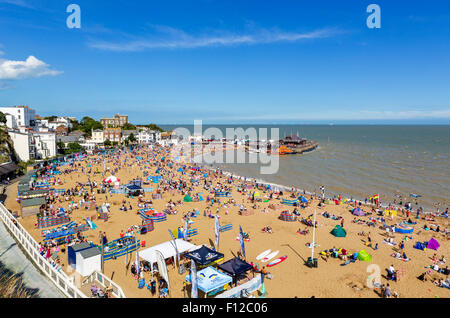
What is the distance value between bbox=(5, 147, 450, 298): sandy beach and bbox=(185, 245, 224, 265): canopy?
3.87 feet

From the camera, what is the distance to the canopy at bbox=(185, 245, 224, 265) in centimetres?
1270

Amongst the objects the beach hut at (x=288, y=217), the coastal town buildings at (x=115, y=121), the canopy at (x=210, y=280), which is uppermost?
the coastal town buildings at (x=115, y=121)

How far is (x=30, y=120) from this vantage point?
78562 millimetres

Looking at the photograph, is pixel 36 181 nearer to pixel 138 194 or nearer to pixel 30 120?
pixel 138 194

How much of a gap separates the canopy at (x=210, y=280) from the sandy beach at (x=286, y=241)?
1143 millimetres

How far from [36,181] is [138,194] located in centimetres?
1281

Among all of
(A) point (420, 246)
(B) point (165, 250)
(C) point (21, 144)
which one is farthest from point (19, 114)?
(A) point (420, 246)

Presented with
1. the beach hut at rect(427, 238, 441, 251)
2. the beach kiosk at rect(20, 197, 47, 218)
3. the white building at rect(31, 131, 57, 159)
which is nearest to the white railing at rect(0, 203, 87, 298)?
the beach kiosk at rect(20, 197, 47, 218)

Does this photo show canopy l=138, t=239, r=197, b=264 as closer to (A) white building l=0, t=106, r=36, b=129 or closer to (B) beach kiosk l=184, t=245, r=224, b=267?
(B) beach kiosk l=184, t=245, r=224, b=267

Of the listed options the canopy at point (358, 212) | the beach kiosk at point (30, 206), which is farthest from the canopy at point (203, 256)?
the canopy at point (358, 212)

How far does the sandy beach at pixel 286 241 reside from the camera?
12.6m

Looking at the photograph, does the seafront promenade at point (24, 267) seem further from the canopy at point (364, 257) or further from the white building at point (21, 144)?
the white building at point (21, 144)
